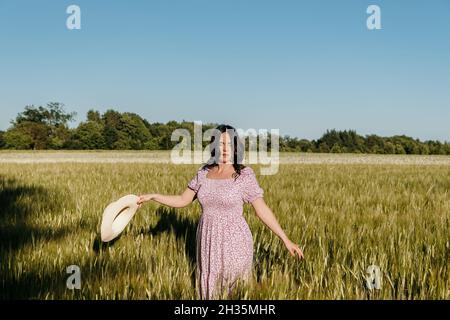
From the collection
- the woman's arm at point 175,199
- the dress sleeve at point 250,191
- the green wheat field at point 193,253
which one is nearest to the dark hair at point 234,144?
the dress sleeve at point 250,191

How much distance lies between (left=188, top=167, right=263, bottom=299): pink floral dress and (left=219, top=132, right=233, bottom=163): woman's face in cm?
15

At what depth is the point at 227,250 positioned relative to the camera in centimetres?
282

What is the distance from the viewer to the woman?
9.16 feet

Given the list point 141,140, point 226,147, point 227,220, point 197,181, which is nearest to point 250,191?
point 227,220

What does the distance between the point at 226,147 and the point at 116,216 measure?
3.61ft

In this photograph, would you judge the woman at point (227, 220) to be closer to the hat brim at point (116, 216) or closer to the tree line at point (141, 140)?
the hat brim at point (116, 216)

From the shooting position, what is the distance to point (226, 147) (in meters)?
3.02

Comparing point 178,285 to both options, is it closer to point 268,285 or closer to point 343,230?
point 268,285

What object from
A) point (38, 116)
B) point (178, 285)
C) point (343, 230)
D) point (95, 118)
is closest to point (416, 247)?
point (343, 230)

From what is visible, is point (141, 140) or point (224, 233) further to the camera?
point (141, 140)

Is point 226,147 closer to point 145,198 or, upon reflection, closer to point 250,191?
point 250,191

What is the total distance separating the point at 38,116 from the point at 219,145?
91511 mm

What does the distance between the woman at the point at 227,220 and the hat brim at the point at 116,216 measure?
63 cm
